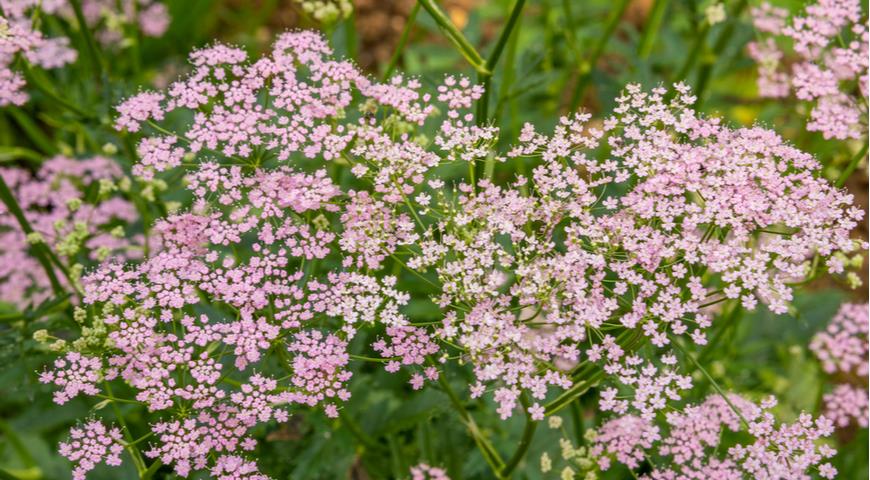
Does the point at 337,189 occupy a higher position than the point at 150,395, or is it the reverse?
the point at 337,189

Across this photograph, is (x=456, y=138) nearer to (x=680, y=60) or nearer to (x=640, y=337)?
(x=640, y=337)

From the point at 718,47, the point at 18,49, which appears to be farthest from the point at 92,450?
the point at 718,47

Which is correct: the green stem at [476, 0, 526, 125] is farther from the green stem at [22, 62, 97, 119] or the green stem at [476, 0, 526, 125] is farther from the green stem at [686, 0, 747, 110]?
the green stem at [22, 62, 97, 119]

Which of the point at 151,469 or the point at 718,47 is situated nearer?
the point at 151,469

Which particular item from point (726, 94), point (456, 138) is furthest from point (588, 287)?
point (726, 94)

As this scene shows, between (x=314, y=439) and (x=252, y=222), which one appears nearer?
(x=252, y=222)

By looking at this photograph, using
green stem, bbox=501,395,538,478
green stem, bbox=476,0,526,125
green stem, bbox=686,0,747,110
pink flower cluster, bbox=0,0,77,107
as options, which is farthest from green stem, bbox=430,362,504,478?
green stem, bbox=686,0,747,110

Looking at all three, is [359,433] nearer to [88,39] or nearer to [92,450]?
[92,450]

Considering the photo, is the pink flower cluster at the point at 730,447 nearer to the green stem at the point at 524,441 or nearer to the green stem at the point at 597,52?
the green stem at the point at 524,441
